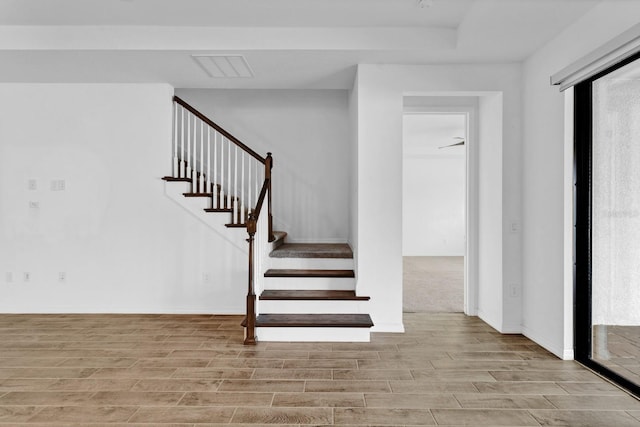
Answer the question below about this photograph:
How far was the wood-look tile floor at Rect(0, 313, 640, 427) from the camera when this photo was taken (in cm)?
247

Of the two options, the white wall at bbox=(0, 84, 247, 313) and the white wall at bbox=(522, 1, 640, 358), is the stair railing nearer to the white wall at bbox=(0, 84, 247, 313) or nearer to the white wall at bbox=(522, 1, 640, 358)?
the white wall at bbox=(0, 84, 247, 313)

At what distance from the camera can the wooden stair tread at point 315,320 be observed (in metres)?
3.83

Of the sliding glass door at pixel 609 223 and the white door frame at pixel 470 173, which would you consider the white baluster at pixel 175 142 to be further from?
the sliding glass door at pixel 609 223

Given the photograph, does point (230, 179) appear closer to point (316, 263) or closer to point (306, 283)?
point (316, 263)

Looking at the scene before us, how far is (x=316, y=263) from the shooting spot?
4648 mm

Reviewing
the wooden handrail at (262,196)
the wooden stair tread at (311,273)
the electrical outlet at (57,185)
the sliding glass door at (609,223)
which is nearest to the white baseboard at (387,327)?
the wooden stair tread at (311,273)

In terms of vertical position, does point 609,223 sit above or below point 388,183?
below

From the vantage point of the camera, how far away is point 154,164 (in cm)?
503

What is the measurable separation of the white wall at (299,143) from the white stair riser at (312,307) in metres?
1.75

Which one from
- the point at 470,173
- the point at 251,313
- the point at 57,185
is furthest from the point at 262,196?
the point at 57,185

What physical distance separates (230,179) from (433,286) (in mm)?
3602

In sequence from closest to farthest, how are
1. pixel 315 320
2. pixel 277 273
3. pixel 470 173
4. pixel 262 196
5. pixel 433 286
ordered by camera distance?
pixel 315 320, pixel 262 196, pixel 277 273, pixel 470 173, pixel 433 286

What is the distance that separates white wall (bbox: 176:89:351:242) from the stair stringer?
91 cm

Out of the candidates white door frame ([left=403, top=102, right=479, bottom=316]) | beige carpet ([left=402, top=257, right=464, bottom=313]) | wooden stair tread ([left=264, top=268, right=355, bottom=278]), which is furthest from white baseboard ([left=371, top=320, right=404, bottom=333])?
white door frame ([left=403, top=102, right=479, bottom=316])
